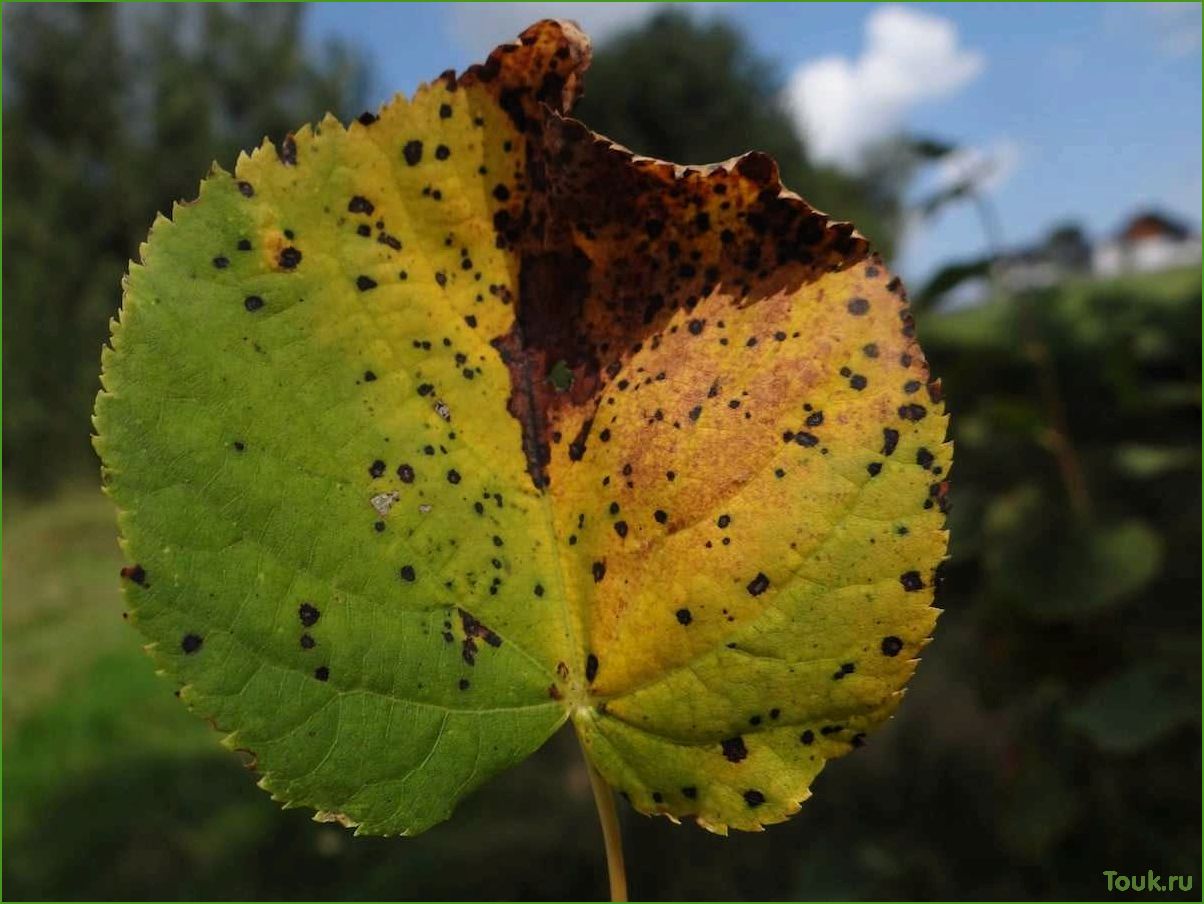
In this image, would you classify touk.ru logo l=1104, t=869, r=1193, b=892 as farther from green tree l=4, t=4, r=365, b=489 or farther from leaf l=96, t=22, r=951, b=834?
green tree l=4, t=4, r=365, b=489

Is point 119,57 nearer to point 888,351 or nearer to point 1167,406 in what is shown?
point 1167,406

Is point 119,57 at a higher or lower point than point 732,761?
higher

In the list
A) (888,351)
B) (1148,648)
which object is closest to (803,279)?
(888,351)

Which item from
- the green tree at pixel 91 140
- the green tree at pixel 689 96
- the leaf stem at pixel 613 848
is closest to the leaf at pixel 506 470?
the leaf stem at pixel 613 848

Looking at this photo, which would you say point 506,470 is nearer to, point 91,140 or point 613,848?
point 613,848

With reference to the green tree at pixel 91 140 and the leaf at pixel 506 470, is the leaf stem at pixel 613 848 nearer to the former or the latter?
the leaf at pixel 506 470
